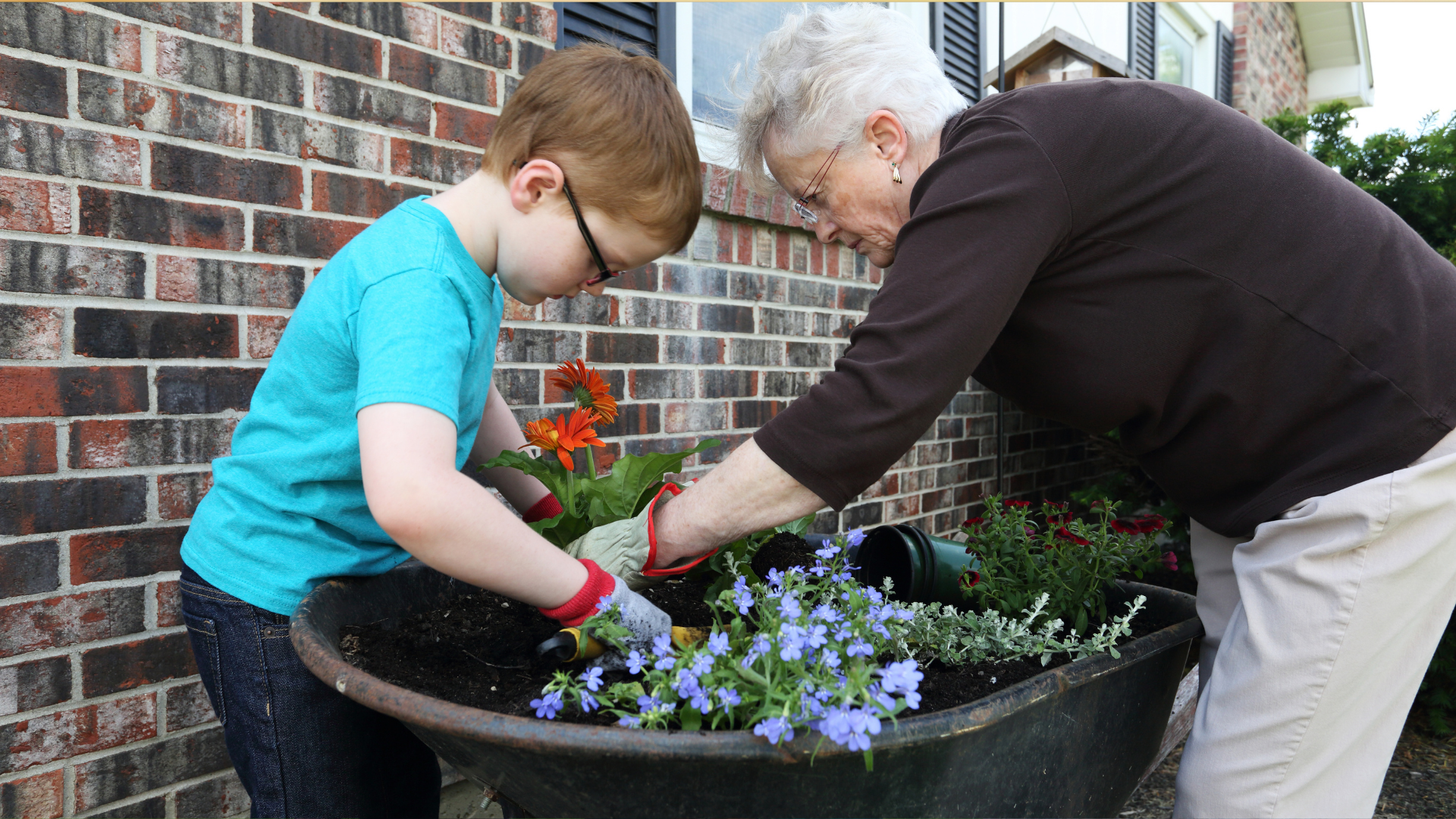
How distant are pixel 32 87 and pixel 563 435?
106cm

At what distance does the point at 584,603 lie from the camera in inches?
40.1

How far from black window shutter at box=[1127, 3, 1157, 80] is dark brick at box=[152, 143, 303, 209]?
542 cm

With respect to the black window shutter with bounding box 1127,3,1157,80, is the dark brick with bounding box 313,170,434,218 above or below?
below

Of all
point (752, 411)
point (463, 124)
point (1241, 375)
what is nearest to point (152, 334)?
point (463, 124)

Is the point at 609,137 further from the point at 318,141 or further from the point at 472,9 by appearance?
the point at 472,9

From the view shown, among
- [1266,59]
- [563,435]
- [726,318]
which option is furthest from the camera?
[1266,59]

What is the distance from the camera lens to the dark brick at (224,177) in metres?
1.54

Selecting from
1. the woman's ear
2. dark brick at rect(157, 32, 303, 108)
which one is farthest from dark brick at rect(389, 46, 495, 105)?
the woman's ear

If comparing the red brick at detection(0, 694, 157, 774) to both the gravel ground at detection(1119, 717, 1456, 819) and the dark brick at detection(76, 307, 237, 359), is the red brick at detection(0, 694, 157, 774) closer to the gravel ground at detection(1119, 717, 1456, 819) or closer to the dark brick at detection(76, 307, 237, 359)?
the dark brick at detection(76, 307, 237, 359)

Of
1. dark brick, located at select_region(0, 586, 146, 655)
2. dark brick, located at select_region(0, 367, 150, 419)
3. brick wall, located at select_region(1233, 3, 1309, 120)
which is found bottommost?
dark brick, located at select_region(0, 586, 146, 655)

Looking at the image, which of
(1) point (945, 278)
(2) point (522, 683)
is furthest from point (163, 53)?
(1) point (945, 278)

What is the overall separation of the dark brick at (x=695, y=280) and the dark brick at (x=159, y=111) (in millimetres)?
1148

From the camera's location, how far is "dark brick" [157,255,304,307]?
155 cm

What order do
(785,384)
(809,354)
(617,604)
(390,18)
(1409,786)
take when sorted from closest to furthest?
(617,604) < (390,18) < (1409,786) < (785,384) < (809,354)
